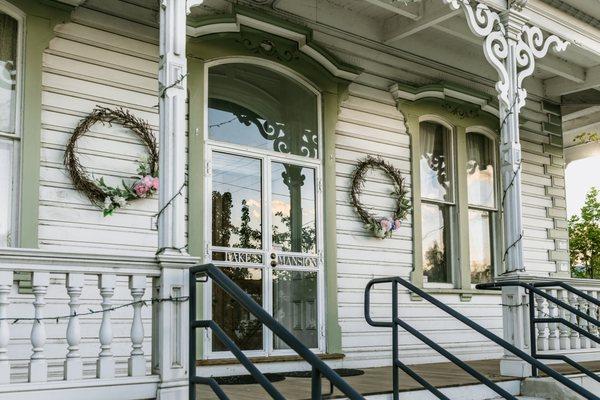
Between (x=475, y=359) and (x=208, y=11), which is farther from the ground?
(x=208, y=11)

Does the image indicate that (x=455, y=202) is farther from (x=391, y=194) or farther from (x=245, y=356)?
(x=245, y=356)

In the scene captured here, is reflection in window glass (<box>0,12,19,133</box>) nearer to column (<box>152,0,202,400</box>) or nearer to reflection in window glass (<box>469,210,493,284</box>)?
column (<box>152,0,202,400</box>)

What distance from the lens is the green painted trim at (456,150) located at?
8062 millimetres

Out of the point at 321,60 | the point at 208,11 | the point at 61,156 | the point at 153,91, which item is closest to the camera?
the point at 61,156

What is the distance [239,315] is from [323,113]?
7.25 feet

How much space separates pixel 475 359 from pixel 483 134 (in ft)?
9.04

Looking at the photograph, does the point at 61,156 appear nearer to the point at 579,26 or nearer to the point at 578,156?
the point at 579,26

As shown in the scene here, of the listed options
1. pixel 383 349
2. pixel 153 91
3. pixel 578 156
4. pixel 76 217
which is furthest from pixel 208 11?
pixel 578 156

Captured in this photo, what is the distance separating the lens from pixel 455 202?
864 centimetres

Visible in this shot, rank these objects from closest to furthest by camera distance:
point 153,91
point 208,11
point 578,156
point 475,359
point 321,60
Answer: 1. point 153,91
2. point 208,11
3. point 321,60
4. point 475,359
5. point 578,156

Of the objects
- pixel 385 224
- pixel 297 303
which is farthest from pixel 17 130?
pixel 385 224

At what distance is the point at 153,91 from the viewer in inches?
248

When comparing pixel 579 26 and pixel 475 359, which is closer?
pixel 579 26

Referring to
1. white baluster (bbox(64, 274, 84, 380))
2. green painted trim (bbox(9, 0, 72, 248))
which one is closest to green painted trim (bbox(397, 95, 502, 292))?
green painted trim (bbox(9, 0, 72, 248))
